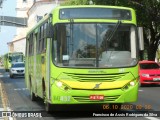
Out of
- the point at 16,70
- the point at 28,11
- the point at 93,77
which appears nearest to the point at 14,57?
the point at 16,70

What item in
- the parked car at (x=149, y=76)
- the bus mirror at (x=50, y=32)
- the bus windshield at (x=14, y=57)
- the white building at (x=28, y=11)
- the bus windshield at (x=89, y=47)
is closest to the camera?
the bus windshield at (x=89, y=47)

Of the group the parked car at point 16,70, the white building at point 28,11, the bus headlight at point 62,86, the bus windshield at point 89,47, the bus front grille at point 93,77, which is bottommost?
the parked car at point 16,70

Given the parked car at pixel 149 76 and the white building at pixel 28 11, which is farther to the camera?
the white building at pixel 28 11

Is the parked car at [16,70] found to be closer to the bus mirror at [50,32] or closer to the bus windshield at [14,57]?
the bus windshield at [14,57]

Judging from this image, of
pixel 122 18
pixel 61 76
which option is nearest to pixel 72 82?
pixel 61 76

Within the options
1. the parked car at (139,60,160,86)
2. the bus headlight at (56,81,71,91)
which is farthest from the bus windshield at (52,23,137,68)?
the parked car at (139,60,160,86)

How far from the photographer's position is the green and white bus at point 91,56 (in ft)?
43.2

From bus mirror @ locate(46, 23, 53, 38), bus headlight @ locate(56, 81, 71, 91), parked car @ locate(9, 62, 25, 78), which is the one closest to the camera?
bus headlight @ locate(56, 81, 71, 91)

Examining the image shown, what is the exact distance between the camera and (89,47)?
13445mm

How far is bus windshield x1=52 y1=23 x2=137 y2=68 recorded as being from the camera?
13344mm

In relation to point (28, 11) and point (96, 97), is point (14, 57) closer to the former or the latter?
point (96, 97)

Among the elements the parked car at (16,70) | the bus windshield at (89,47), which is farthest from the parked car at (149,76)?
the parked car at (16,70)

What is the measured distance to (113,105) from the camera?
571 inches

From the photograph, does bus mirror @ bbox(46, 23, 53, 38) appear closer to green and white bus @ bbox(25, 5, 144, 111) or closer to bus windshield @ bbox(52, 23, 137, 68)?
green and white bus @ bbox(25, 5, 144, 111)
